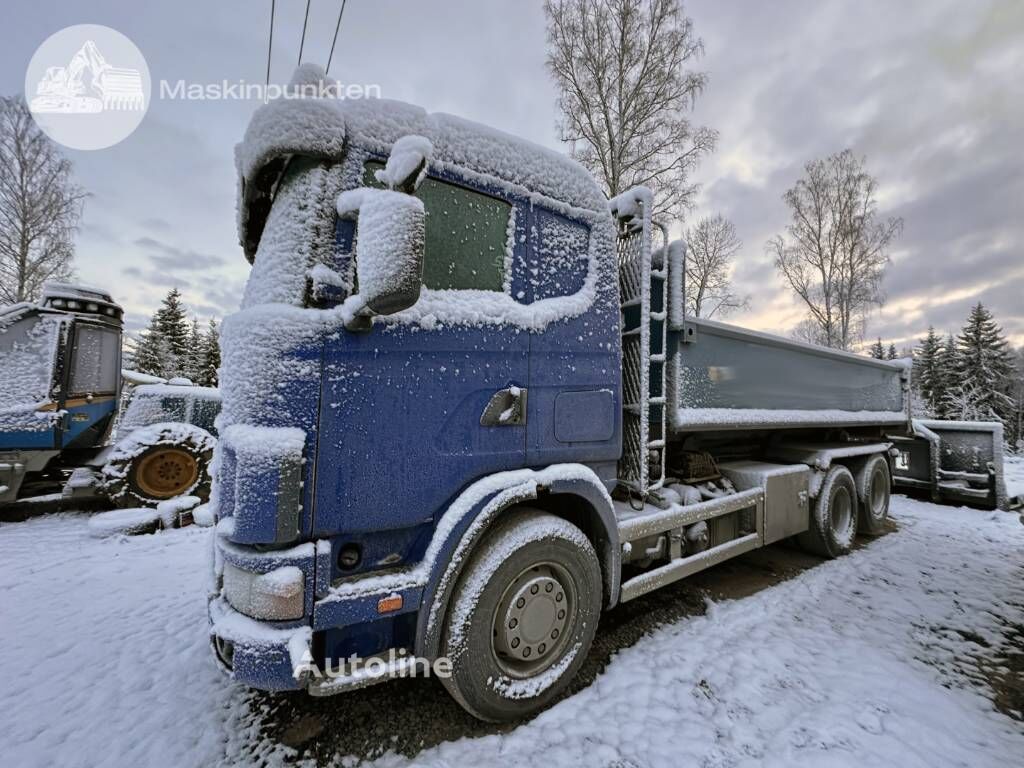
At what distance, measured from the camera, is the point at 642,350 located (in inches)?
118

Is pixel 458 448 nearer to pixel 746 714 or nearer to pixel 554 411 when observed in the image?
pixel 554 411

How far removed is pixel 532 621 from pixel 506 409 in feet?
3.66

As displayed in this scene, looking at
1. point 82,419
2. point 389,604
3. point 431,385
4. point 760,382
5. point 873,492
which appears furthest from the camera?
point 82,419

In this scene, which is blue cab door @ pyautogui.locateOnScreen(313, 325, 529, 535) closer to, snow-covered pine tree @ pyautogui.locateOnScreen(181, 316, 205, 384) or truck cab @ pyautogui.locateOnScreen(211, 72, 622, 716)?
truck cab @ pyautogui.locateOnScreen(211, 72, 622, 716)

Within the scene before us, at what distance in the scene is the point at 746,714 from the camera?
2.43 meters

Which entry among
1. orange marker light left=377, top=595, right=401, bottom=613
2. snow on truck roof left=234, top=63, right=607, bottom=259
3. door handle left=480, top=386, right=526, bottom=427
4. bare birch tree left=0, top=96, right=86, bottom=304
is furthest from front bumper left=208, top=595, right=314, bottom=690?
bare birch tree left=0, top=96, right=86, bottom=304

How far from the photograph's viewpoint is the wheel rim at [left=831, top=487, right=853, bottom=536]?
16.7 feet

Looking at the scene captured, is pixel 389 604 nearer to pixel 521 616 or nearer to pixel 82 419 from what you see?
pixel 521 616

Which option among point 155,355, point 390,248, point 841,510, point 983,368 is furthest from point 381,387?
point 983,368

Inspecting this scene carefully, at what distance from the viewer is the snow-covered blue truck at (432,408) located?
1.78 metres

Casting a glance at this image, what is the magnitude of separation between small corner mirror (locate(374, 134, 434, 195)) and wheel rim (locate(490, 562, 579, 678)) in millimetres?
1880

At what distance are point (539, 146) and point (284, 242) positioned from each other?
5.01ft

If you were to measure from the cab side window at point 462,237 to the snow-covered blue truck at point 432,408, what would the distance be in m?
0.01

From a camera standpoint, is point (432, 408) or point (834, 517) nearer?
point (432, 408)
